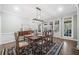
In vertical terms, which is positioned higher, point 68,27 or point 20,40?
point 68,27

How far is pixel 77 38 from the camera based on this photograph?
1.88 metres

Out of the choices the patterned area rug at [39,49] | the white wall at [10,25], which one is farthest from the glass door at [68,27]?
the white wall at [10,25]

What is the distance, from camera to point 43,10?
1.93m

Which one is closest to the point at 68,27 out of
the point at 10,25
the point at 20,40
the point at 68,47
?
the point at 68,47

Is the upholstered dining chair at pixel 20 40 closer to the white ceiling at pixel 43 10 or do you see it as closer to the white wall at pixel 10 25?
the white wall at pixel 10 25

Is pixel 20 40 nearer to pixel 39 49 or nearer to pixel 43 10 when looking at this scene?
pixel 39 49

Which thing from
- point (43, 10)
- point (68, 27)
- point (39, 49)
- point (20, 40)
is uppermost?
point (43, 10)

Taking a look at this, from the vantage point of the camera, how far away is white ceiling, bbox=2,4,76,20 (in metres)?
1.89
